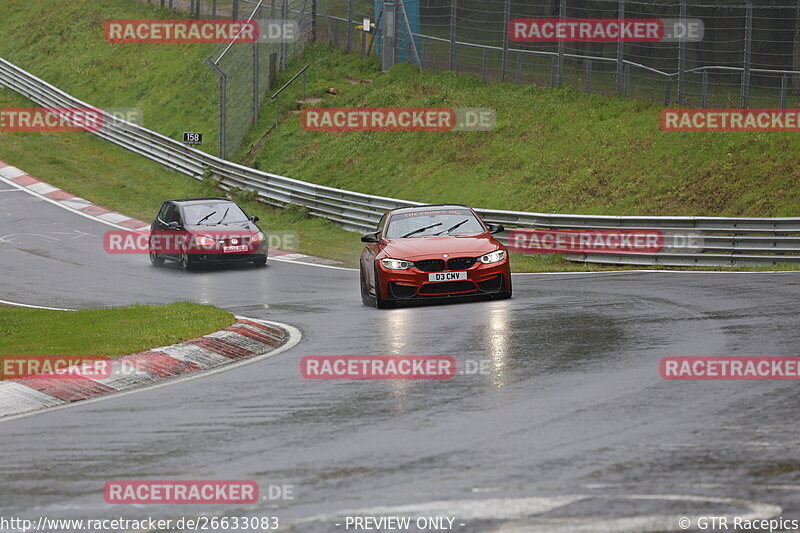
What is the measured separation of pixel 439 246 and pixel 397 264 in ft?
2.11

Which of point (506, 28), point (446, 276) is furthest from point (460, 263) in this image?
point (506, 28)

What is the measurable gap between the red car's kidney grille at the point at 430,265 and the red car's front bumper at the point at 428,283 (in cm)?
5

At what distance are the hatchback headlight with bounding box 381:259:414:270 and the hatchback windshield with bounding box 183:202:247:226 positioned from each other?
963 centimetres

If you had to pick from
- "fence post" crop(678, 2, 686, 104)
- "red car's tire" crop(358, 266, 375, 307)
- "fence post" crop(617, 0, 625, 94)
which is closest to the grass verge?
"red car's tire" crop(358, 266, 375, 307)

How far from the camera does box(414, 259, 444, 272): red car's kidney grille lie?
15.7 m

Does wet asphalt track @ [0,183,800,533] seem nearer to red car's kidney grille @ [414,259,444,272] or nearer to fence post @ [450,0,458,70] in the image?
red car's kidney grille @ [414,259,444,272]

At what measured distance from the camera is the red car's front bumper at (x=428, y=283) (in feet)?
51.8

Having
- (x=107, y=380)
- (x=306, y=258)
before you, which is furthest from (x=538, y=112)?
(x=107, y=380)

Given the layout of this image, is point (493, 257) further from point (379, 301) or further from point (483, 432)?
point (483, 432)

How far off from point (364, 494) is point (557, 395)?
9.37 feet

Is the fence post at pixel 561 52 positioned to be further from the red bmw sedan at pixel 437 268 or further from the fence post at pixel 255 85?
the red bmw sedan at pixel 437 268

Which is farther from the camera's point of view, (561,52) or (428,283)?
(561,52)

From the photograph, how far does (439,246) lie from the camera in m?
16.0

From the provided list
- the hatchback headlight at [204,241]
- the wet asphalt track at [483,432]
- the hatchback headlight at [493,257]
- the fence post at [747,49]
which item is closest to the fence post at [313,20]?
the fence post at [747,49]
